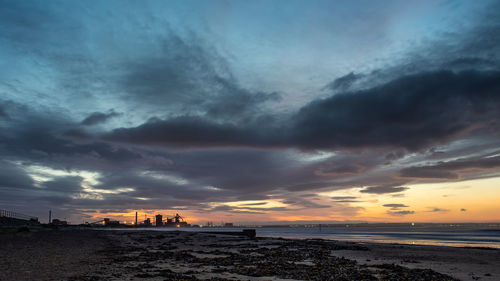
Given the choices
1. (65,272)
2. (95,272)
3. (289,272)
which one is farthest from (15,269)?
(289,272)

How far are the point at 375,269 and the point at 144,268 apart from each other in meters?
14.6

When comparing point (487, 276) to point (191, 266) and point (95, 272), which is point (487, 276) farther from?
point (95, 272)

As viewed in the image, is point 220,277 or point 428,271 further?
point 428,271

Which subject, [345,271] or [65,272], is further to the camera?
[345,271]

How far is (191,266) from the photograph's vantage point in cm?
2122

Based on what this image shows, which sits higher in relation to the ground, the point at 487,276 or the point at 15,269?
the point at 15,269

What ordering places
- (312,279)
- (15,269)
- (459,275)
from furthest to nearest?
(459,275)
(15,269)
(312,279)

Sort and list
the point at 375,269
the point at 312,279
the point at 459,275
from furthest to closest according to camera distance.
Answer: the point at 375,269 → the point at 459,275 → the point at 312,279

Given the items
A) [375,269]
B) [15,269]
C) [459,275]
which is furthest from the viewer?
[375,269]

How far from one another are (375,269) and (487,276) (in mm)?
6295

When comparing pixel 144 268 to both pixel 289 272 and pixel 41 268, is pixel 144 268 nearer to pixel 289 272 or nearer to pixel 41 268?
pixel 41 268

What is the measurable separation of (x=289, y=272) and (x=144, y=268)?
8.86 meters

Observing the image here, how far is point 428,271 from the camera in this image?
19.1m

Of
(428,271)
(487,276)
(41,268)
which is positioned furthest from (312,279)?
(41,268)
